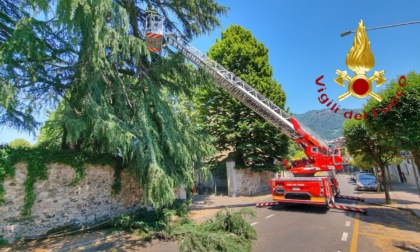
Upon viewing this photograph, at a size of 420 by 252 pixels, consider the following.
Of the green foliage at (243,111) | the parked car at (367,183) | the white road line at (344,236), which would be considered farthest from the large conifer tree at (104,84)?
the parked car at (367,183)

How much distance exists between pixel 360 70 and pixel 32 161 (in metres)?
10.00

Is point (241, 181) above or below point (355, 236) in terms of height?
above

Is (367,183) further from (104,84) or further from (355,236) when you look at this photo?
(104,84)

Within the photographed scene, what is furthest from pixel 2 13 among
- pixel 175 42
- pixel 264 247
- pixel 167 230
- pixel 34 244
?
pixel 264 247

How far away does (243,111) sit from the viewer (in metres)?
18.0

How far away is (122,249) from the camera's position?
22.7ft

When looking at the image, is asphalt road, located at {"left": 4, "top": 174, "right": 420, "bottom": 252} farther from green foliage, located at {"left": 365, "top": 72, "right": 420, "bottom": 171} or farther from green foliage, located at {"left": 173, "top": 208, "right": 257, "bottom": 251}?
green foliage, located at {"left": 365, "top": 72, "right": 420, "bottom": 171}

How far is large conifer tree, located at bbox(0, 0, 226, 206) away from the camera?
6.73 meters

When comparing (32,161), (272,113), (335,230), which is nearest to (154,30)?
(32,161)

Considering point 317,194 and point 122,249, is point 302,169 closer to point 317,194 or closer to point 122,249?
point 317,194

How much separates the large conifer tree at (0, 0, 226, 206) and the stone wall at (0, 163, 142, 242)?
1398 millimetres

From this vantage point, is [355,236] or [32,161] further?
[32,161]

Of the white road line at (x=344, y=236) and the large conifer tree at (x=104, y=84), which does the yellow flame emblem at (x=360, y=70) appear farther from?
the large conifer tree at (x=104, y=84)

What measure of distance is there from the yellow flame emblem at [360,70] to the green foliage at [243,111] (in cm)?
1272
